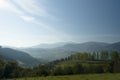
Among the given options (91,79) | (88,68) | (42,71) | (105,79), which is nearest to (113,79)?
(105,79)

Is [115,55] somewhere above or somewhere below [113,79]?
above

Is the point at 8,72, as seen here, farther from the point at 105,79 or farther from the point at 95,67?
the point at 105,79

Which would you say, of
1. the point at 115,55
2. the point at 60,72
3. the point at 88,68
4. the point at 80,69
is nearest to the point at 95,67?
the point at 88,68

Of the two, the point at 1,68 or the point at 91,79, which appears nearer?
the point at 91,79

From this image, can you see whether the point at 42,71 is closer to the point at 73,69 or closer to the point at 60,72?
the point at 60,72

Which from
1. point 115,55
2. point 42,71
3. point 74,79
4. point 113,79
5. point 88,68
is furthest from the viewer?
point 115,55

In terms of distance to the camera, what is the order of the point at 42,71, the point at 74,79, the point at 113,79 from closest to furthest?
the point at 113,79
the point at 74,79
the point at 42,71

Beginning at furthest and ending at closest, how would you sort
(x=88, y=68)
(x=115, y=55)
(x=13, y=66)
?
1. (x=115, y=55)
2. (x=88, y=68)
3. (x=13, y=66)

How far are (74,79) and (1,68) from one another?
6229 cm

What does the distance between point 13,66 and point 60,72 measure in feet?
81.8

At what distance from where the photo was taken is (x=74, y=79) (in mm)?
46438

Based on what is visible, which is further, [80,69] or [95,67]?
[95,67]

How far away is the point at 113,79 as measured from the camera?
4144 cm

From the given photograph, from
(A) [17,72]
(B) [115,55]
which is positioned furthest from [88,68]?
(B) [115,55]
